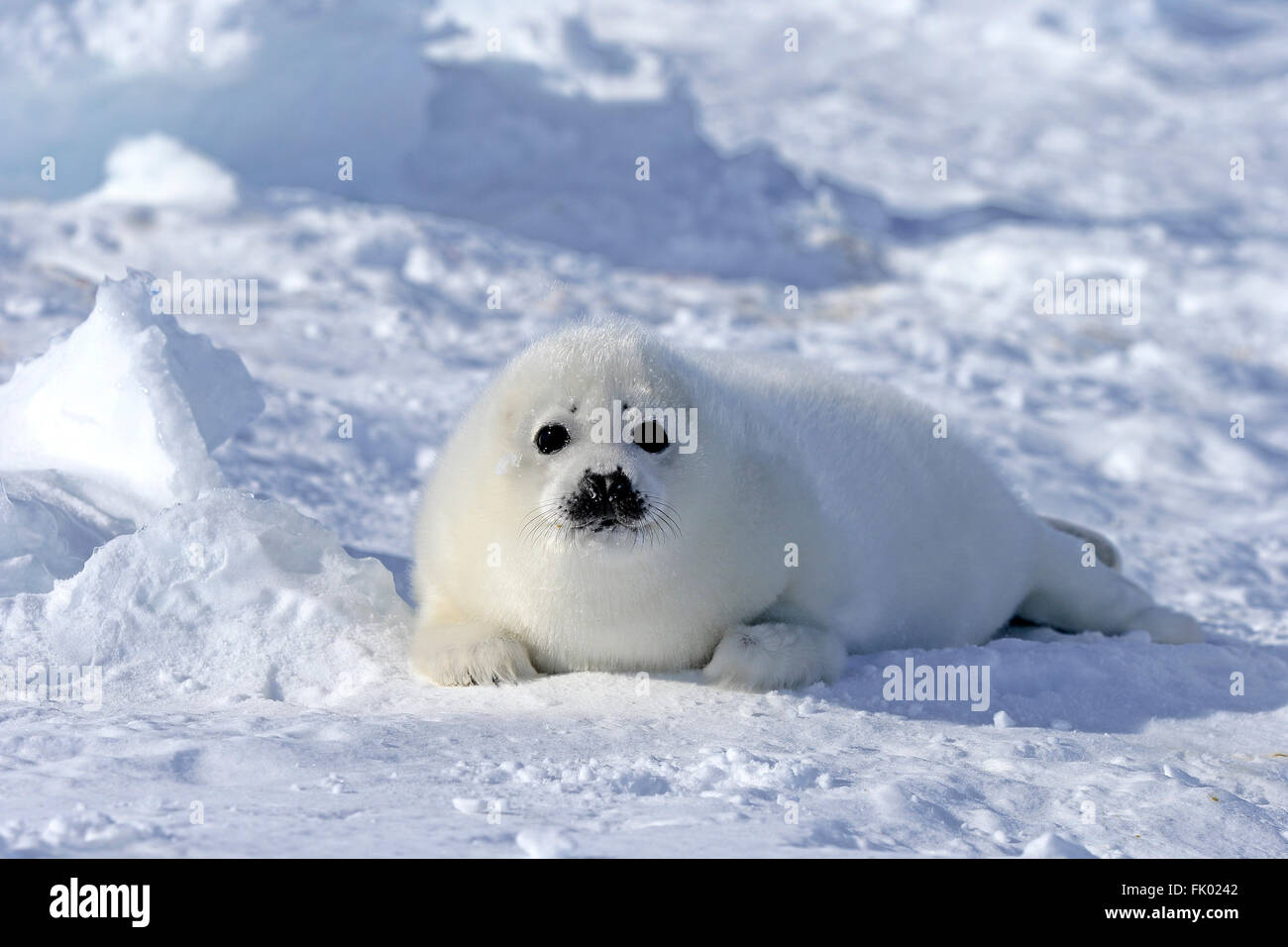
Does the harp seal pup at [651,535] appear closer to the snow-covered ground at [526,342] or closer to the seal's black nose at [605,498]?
the seal's black nose at [605,498]

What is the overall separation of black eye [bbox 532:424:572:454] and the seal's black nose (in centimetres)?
18

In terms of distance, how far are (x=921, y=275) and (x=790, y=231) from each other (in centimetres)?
99

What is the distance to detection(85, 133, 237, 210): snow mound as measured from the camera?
8.58 m

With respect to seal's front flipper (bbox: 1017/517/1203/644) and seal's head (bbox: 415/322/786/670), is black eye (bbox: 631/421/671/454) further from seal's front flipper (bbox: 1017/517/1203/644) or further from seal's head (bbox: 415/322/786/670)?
seal's front flipper (bbox: 1017/517/1203/644)

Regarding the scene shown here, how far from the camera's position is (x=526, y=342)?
3342 mm

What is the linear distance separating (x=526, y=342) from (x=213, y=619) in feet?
3.31

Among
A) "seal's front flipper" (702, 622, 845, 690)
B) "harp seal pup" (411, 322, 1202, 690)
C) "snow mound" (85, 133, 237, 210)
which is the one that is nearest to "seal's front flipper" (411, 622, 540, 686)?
"harp seal pup" (411, 322, 1202, 690)

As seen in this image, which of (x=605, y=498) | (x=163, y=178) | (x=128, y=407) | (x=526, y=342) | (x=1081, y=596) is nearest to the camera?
(x=605, y=498)

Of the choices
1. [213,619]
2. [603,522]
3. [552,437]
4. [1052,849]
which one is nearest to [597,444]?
[552,437]

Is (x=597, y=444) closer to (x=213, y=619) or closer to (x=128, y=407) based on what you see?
(x=213, y=619)

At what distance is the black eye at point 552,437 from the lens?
278 centimetres

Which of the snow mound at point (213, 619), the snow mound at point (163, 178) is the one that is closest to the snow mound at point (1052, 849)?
the snow mound at point (213, 619)
